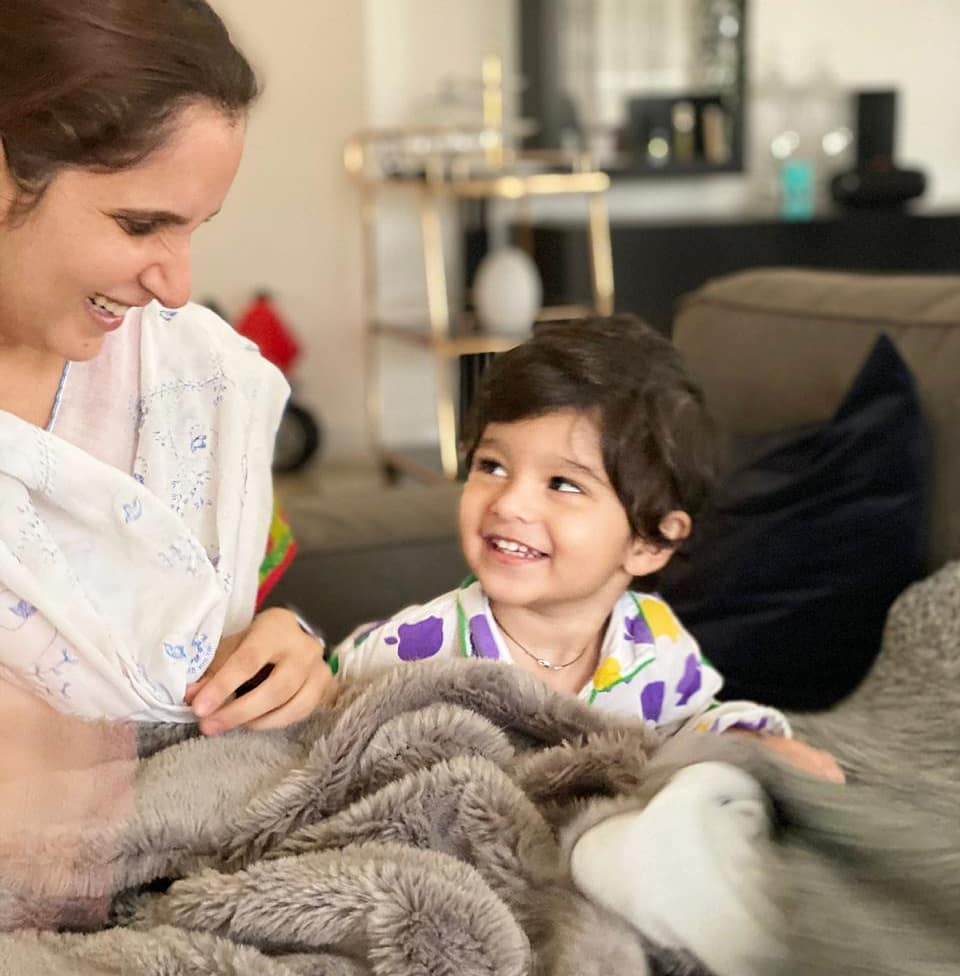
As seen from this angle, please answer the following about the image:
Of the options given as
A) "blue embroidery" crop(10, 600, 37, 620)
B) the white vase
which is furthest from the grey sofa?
the white vase

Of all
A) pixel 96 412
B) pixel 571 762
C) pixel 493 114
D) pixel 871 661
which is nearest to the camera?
pixel 571 762

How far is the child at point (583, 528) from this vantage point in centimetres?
120

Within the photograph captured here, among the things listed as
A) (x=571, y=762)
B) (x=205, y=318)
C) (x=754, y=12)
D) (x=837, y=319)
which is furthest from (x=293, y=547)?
(x=754, y=12)

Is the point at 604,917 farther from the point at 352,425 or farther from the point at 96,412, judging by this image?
the point at 352,425

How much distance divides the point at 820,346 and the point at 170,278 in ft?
3.27

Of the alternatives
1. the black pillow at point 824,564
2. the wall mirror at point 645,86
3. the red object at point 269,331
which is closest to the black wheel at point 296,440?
the red object at point 269,331

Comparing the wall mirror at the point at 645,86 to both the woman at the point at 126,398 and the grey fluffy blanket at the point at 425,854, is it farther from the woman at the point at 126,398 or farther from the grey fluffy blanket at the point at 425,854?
the grey fluffy blanket at the point at 425,854

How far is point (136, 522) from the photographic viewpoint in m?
1.09

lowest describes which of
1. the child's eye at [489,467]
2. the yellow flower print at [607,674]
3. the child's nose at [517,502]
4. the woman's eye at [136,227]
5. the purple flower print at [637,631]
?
the yellow flower print at [607,674]

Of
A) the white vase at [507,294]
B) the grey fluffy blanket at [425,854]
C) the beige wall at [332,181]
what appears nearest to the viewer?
the grey fluffy blanket at [425,854]

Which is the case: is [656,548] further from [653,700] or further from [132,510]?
[132,510]

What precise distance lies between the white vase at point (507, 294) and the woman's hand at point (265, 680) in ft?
8.44

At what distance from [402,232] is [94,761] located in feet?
10.7

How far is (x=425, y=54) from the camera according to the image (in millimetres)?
4094
